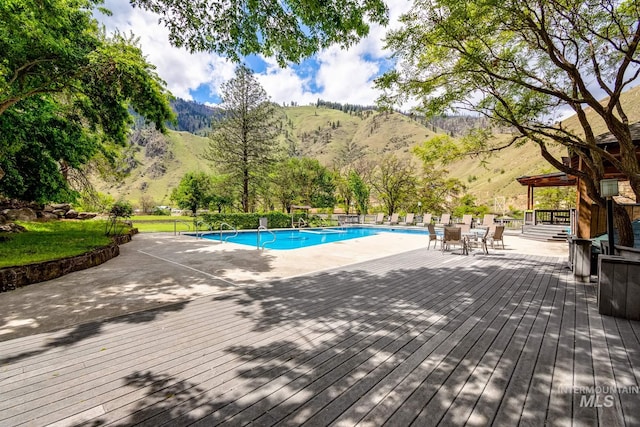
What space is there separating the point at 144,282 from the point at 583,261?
8376mm

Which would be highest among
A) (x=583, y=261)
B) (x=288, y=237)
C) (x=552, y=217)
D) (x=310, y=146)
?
(x=310, y=146)

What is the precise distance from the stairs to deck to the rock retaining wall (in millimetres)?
17215

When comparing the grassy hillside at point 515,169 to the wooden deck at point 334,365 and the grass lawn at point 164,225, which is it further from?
the wooden deck at point 334,365

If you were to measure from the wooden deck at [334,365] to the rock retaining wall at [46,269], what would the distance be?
2.90 metres

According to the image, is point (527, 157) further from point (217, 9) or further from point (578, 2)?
point (217, 9)

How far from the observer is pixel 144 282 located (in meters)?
5.07

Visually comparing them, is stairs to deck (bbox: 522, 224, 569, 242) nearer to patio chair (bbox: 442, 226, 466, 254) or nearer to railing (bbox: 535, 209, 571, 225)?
railing (bbox: 535, 209, 571, 225)

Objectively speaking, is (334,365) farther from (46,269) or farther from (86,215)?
(86,215)

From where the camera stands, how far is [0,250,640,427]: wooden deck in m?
1.80

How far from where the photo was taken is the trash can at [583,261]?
5172 mm

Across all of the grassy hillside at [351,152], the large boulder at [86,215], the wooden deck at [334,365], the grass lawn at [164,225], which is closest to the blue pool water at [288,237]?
the grass lawn at [164,225]

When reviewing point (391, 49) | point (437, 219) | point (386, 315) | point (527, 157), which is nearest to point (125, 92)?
point (391, 49)

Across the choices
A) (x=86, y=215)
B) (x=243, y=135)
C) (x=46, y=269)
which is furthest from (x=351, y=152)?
(x=46, y=269)

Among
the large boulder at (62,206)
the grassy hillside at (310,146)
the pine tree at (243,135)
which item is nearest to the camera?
the large boulder at (62,206)
